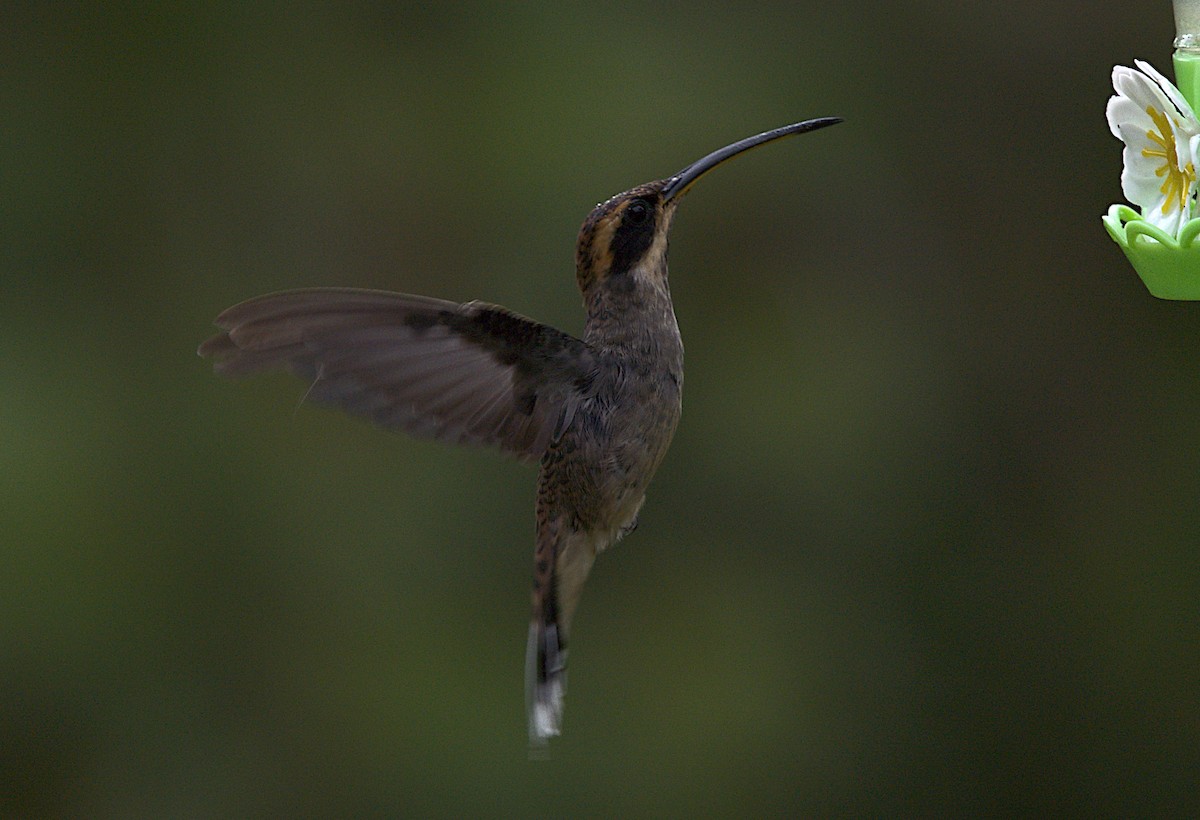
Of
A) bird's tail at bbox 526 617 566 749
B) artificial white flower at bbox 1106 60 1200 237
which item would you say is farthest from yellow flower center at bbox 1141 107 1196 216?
bird's tail at bbox 526 617 566 749

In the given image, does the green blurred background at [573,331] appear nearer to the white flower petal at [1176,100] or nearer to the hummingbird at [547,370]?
the hummingbird at [547,370]

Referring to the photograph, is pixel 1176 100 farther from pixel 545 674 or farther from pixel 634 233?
pixel 545 674

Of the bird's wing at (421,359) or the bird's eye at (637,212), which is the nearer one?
the bird's wing at (421,359)

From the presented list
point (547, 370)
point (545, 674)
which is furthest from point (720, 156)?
point (545, 674)

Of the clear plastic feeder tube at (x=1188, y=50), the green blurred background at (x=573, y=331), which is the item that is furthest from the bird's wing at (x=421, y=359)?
the green blurred background at (x=573, y=331)

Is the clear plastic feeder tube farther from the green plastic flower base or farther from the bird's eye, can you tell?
the bird's eye

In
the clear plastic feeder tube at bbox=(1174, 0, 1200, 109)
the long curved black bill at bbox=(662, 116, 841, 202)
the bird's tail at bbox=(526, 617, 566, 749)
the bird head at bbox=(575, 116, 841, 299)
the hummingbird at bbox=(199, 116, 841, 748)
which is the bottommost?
the bird's tail at bbox=(526, 617, 566, 749)

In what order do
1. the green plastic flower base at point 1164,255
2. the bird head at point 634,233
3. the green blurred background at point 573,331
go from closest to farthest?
the green plastic flower base at point 1164,255 < the bird head at point 634,233 < the green blurred background at point 573,331
